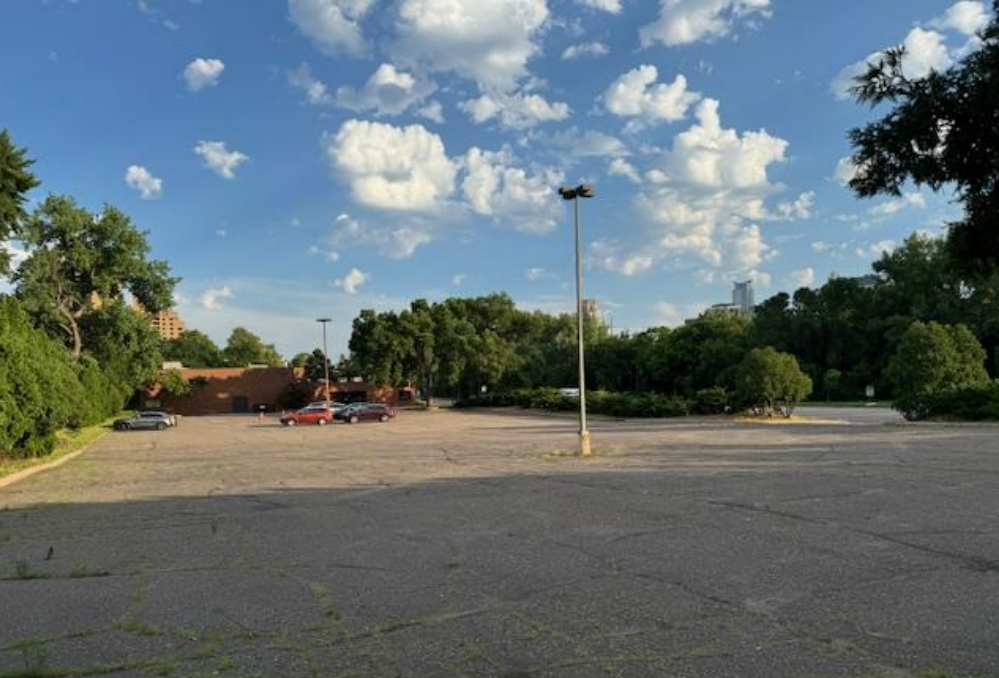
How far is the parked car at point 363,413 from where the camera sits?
198 ft

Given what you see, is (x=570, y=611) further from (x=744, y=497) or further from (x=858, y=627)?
(x=744, y=497)

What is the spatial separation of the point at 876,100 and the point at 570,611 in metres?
4.41

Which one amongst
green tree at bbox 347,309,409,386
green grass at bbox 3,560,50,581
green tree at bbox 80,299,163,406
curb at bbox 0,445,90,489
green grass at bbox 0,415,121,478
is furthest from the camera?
green tree at bbox 347,309,409,386

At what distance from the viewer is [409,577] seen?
8.32 m

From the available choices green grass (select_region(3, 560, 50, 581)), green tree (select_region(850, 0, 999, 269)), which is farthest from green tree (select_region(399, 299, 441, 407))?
green tree (select_region(850, 0, 999, 269))

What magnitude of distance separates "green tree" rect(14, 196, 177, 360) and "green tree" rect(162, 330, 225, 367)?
86052mm

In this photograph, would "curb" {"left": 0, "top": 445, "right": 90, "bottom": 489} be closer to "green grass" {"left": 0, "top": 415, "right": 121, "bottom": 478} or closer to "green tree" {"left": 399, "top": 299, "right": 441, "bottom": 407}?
"green grass" {"left": 0, "top": 415, "right": 121, "bottom": 478}

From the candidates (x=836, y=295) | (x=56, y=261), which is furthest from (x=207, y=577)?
(x=836, y=295)

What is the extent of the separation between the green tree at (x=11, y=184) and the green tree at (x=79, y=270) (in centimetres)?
3178

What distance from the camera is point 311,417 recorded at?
5822 cm

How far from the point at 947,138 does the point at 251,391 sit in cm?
9488

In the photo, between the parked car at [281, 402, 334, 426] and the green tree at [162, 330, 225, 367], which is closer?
the parked car at [281, 402, 334, 426]

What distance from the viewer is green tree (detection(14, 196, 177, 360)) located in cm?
5616

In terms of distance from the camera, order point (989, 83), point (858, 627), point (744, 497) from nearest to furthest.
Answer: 1. point (989, 83)
2. point (858, 627)
3. point (744, 497)
